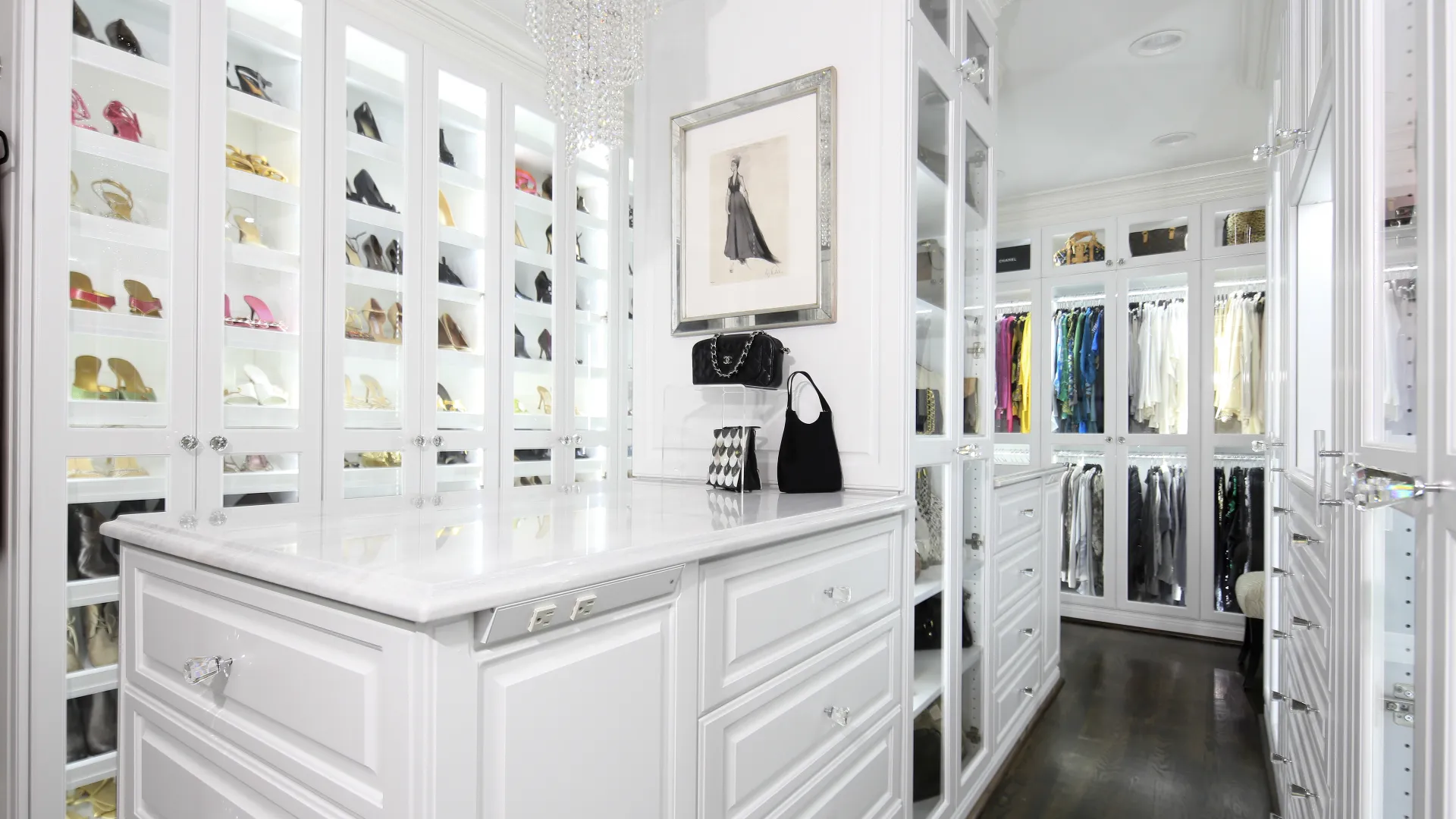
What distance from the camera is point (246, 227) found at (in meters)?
2.19

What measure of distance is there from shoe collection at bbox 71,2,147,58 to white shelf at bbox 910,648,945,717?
2.72 metres

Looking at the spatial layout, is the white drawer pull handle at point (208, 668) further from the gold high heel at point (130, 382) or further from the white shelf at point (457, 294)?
the white shelf at point (457, 294)

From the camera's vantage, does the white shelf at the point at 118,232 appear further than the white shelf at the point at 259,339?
No

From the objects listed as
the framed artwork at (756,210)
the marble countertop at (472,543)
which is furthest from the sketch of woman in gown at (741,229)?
the marble countertop at (472,543)

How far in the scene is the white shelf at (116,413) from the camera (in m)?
1.83

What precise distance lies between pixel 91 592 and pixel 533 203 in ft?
6.27

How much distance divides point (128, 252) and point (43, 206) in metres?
0.19

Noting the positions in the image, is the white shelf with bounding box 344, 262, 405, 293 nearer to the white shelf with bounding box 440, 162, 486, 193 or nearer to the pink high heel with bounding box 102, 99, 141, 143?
the white shelf with bounding box 440, 162, 486, 193

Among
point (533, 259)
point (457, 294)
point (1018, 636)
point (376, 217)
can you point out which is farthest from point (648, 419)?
point (1018, 636)

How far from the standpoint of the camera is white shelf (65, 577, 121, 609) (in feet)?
6.03

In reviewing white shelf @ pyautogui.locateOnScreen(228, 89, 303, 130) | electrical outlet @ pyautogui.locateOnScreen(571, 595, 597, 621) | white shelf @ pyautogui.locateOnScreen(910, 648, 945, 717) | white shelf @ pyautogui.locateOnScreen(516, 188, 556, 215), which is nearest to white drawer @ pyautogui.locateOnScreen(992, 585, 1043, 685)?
white shelf @ pyautogui.locateOnScreen(910, 648, 945, 717)

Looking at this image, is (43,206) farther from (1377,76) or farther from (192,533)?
(1377,76)

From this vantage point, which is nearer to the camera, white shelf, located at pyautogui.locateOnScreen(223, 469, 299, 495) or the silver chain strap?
the silver chain strap

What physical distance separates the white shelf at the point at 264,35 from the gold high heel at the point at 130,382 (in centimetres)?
104
